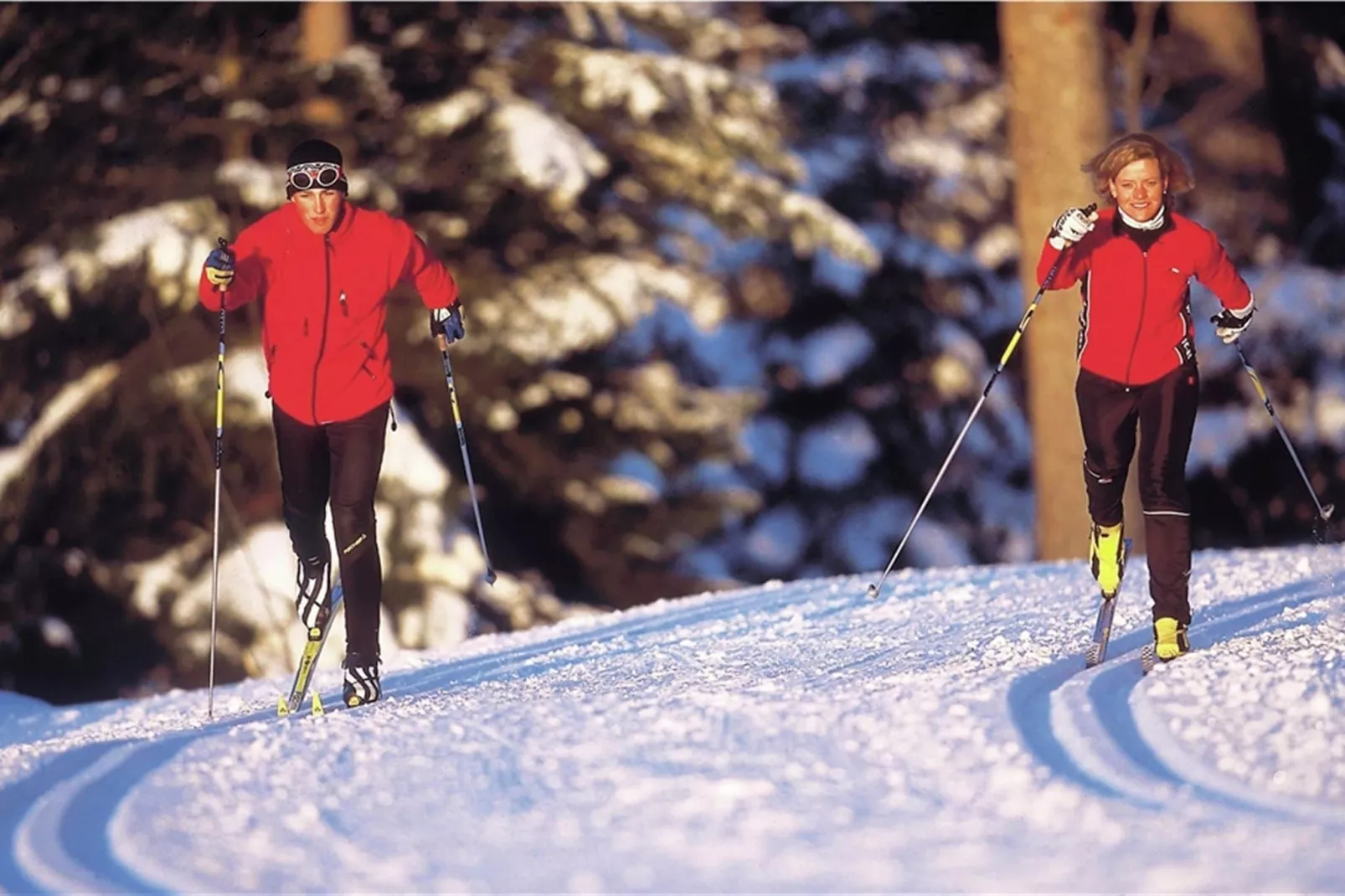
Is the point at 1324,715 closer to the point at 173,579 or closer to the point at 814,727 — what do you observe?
the point at 814,727

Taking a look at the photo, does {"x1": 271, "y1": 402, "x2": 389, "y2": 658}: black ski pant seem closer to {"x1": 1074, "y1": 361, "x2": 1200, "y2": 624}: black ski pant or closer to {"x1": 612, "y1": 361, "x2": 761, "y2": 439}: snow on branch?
{"x1": 1074, "y1": 361, "x2": 1200, "y2": 624}: black ski pant

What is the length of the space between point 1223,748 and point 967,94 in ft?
52.5

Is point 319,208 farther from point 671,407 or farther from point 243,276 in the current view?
point 671,407

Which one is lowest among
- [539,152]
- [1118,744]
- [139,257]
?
[1118,744]

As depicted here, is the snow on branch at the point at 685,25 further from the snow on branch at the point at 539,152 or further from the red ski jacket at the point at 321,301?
the red ski jacket at the point at 321,301

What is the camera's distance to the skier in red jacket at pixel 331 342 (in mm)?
6801

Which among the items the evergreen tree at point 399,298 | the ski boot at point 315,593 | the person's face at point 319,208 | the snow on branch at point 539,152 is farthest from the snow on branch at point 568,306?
the person's face at point 319,208

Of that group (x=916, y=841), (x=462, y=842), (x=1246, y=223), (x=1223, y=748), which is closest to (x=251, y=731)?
(x=462, y=842)

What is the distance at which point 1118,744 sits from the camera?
17.9ft

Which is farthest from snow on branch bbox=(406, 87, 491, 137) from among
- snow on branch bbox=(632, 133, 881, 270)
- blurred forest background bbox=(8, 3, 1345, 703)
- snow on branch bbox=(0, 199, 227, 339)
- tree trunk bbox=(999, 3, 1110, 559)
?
tree trunk bbox=(999, 3, 1110, 559)

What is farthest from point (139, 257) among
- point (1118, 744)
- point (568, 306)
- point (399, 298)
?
point (1118, 744)

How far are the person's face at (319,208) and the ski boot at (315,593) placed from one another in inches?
48.0

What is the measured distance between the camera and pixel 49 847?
509cm

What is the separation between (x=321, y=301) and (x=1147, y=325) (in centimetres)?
283
